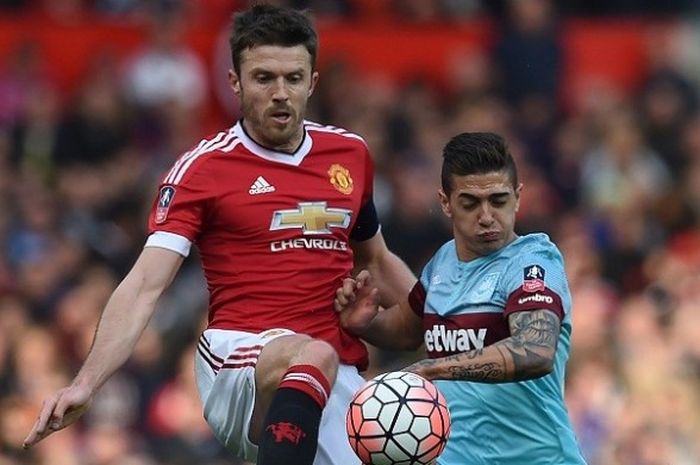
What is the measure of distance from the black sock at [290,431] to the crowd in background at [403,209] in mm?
5889

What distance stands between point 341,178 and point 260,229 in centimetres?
54

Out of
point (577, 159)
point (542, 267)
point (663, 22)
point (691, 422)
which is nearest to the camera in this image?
point (542, 267)

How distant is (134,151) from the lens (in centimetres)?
1756

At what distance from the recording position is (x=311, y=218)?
9.44 metres

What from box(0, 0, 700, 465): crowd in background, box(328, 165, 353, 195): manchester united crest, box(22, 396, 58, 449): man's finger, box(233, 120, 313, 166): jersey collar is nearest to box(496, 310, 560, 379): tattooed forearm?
box(328, 165, 353, 195): manchester united crest

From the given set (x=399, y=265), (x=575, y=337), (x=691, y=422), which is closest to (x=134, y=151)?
(x=575, y=337)

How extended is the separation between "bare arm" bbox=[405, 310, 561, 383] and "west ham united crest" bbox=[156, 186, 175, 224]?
149 centimetres

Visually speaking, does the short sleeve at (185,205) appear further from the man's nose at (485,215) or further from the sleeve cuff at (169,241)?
the man's nose at (485,215)

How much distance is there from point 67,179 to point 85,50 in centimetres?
179

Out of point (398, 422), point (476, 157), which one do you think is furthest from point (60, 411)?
point (476, 157)

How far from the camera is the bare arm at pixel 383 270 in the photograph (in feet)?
33.2

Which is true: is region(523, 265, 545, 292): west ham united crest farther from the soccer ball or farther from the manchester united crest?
the manchester united crest

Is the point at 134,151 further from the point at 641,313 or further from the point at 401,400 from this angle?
the point at 401,400

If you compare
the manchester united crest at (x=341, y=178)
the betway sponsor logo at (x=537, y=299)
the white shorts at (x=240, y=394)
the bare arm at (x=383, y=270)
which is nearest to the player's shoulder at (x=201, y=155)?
the manchester united crest at (x=341, y=178)
